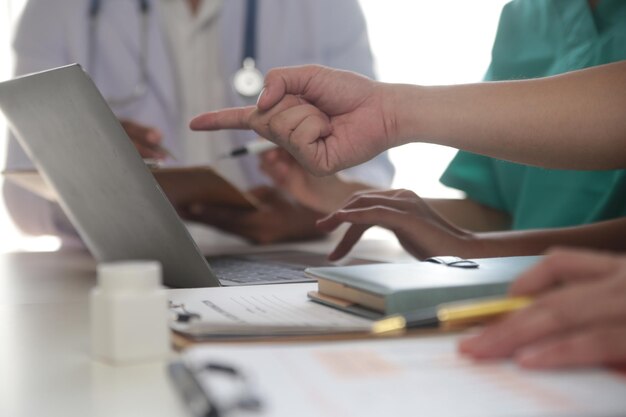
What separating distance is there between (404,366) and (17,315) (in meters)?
0.38

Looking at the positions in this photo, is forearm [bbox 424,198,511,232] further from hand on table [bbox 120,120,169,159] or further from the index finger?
the index finger

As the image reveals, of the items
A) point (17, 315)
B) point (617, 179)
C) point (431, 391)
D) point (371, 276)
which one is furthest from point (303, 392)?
point (617, 179)

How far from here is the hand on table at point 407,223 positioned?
0.85 m

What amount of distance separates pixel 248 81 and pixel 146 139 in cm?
64

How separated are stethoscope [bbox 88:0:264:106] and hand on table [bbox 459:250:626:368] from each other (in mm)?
1440

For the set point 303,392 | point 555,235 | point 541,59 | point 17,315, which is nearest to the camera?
point 303,392

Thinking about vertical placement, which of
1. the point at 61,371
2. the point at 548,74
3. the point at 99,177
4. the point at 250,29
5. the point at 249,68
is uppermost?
the point at 250,29

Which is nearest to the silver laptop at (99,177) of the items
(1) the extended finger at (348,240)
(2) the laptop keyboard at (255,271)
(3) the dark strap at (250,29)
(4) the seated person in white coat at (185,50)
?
(2) the laptop keyboard at (255,271)

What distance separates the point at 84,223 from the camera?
2.46 ft

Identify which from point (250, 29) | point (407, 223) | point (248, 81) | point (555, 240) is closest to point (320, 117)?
point (407, 223)

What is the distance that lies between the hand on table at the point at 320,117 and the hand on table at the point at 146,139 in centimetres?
Answer: 40

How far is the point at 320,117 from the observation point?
2.56ft

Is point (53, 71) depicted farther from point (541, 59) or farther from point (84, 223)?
point (541, 59)

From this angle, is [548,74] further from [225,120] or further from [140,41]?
[140,41]
